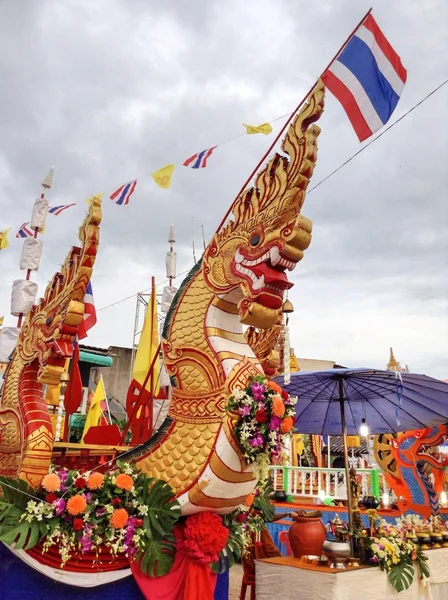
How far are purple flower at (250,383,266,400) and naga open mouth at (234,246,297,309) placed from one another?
53 cm

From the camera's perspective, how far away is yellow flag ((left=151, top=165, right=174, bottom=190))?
5543 mm

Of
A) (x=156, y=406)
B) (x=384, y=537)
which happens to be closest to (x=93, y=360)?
(x=156, y=406)

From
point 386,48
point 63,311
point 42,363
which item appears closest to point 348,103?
point 386,48

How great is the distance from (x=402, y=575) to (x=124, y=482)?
9.80 ft

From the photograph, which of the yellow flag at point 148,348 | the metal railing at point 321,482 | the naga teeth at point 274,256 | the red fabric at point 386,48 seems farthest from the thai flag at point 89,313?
the metal railing at point 321,482

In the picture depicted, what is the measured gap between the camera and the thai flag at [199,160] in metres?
5.35

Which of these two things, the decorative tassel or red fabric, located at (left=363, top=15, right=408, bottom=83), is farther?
the decorative tassel

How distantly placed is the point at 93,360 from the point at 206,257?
14.4 metres

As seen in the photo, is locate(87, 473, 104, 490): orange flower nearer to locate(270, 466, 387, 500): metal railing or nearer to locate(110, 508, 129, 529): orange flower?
locate(110, 508, 129, 529): orange flower

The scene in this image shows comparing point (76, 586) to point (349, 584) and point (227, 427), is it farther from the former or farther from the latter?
point (349, 584)

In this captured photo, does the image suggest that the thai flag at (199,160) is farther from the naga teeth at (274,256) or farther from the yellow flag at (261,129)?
the naga teeth at (274,256)

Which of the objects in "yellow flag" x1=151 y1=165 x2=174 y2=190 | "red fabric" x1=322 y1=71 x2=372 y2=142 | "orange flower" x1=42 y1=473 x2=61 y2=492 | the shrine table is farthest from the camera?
"yellow flag" x1=151 y1=165 x2=174 y2=190

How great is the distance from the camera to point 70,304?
10.9 ft

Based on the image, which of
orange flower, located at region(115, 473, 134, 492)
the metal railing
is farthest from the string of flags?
the metal railing
